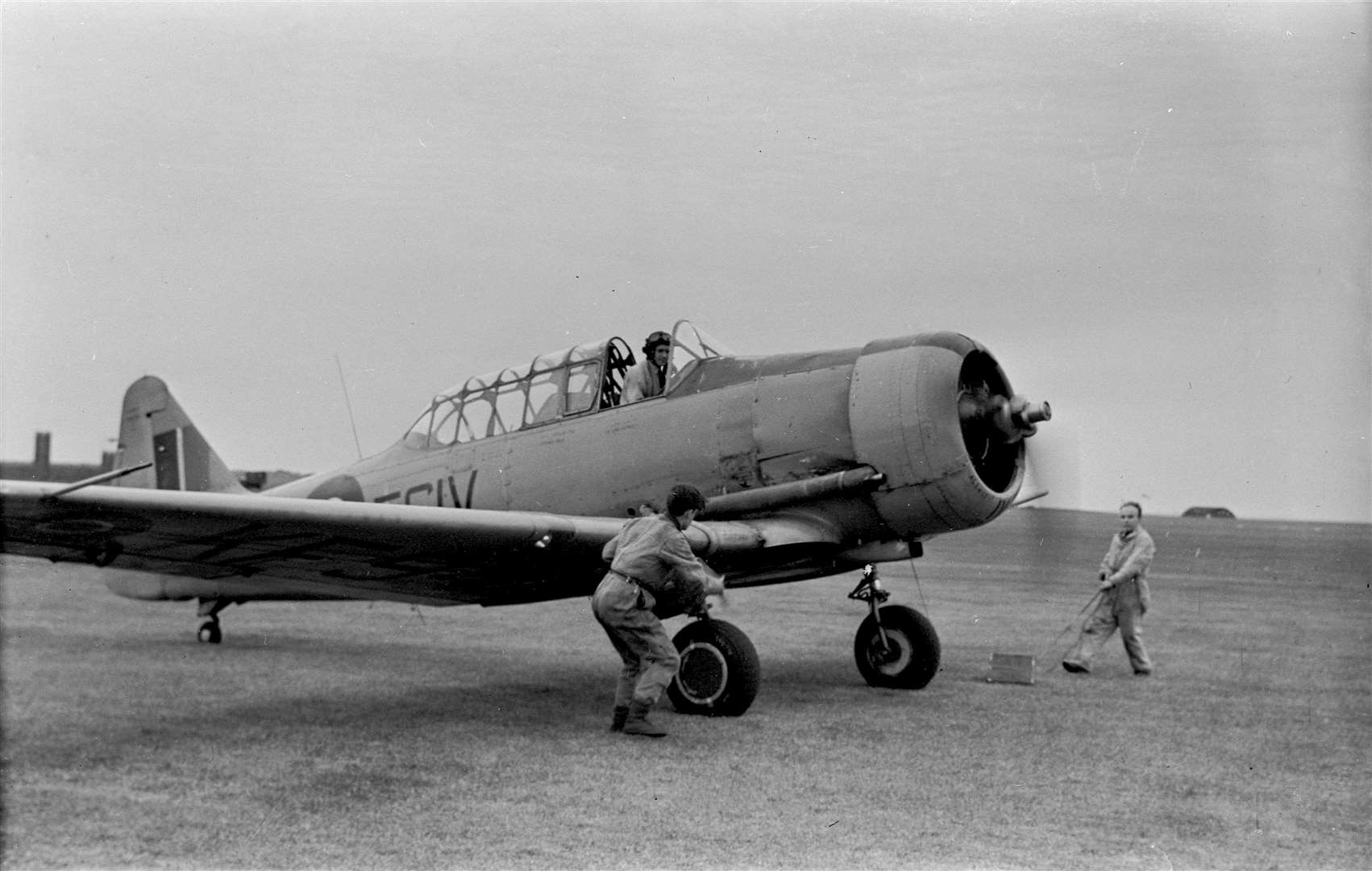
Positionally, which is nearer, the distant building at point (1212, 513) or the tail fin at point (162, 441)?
the tail fin at point (162, 441)

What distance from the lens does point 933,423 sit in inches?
275

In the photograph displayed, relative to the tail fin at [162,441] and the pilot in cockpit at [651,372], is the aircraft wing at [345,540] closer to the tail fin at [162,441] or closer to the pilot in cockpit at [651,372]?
the pilot in cockpit at [651,372]

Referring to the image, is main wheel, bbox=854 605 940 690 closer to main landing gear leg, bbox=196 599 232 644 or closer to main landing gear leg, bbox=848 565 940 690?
main landing gear leg, bbox=848 565 940 690

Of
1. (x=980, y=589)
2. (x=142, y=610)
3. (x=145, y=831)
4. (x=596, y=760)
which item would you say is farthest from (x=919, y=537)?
(x=980, y=589)

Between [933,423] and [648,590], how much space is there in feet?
6.91

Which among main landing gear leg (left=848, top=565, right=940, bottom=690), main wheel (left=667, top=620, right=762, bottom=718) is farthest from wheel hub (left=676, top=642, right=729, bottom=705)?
main landing gear leg (left=848, top=565, right=940, bottom=690)

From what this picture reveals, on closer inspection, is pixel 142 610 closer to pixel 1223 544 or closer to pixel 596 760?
pixel 596 760

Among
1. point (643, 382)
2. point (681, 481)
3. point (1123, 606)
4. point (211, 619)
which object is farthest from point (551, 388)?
point (1123, 606)

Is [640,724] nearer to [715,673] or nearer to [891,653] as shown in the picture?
[715,673]

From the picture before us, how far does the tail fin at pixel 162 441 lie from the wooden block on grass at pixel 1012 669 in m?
6.52

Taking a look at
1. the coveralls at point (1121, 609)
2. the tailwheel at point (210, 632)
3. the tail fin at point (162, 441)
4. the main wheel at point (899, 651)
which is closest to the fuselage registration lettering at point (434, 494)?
the tailwheel at point (210, 632)

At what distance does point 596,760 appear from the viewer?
5.50 metres

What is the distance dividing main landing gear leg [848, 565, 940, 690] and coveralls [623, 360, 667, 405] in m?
1.90

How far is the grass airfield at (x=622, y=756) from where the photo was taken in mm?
4070
